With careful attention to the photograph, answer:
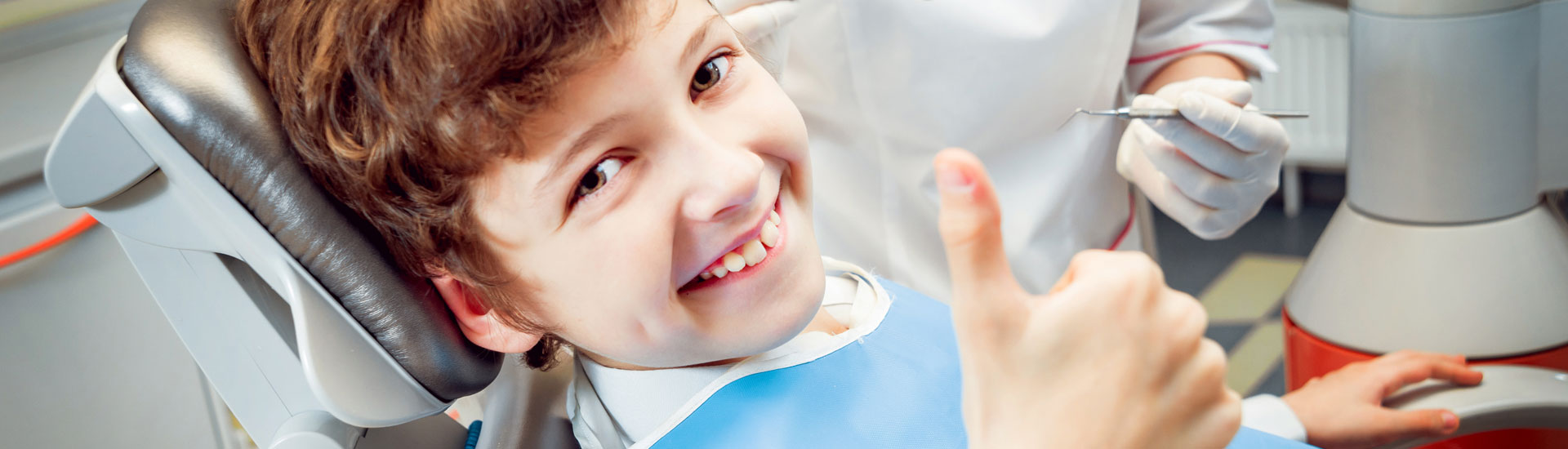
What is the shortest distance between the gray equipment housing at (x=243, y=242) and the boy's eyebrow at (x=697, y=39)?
24cm

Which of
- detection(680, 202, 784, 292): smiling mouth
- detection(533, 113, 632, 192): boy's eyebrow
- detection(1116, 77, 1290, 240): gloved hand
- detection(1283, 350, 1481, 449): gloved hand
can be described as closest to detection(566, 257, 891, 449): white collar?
detection(680, 202, 784, 292): smiling mouth

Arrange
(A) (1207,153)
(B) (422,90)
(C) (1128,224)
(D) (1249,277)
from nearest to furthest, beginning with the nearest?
(B) (422,90) < (A) (1207,153) < (C) (1128,224) < (D) (1249,277)

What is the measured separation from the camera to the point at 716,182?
25.6 inches

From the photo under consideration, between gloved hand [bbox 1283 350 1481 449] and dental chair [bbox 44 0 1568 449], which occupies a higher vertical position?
dental chair [bbox 44 0 1568 449]

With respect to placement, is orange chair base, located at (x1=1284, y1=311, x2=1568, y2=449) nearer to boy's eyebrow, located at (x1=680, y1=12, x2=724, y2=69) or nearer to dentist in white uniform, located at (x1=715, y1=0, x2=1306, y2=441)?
dentist in white uniform, located at (x1=715, y1=0, x2=1306, y2=441)

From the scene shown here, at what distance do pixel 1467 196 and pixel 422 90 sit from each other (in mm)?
948

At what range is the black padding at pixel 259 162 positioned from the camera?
2.17 feet

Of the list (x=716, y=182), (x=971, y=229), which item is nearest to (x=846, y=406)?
(x=716, y=182)

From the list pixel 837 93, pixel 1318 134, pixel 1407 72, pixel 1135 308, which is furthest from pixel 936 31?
pixel 1318 134

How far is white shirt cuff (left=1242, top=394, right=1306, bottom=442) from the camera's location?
1.00 metres

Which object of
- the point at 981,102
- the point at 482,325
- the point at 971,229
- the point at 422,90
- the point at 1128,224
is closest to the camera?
the point at 971,229

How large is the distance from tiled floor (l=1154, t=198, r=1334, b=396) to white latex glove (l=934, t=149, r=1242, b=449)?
77.3 inches

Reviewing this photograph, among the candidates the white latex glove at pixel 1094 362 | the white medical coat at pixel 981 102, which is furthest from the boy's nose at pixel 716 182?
the white medical coat at pixel 981 102

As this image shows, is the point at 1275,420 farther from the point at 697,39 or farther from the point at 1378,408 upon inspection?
the point at 697,39
